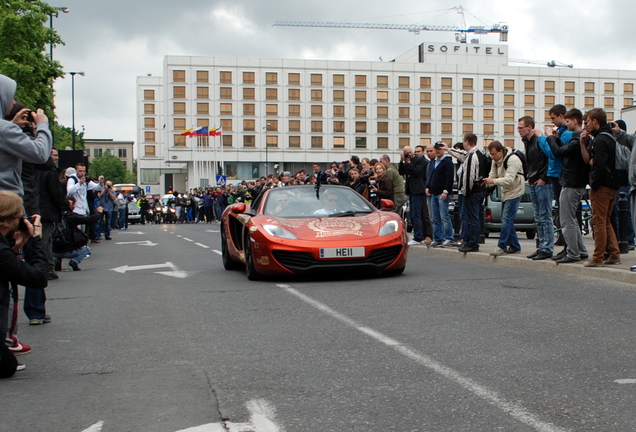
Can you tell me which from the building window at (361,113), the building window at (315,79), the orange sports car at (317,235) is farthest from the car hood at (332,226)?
the building window at (361,113)

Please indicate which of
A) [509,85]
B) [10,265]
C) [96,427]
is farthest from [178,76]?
[96,427]

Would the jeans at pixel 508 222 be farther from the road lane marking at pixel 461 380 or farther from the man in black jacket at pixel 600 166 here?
the road lane marking at pixel 461 380

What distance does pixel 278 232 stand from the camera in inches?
404

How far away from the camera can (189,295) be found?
364 inches

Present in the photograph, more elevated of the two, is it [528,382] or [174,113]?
[174,113]

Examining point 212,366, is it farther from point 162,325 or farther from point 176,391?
point 162,325

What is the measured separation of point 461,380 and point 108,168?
7515 inches

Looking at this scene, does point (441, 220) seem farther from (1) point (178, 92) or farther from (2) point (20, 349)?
(1) point (178, 92)

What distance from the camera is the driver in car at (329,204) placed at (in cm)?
1112

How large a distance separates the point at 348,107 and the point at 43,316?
97.2m

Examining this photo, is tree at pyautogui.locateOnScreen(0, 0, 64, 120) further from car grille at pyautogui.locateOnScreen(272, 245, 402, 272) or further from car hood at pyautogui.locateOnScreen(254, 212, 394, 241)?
car grille at pyautogui.locateOnScreen(272, 245, 402, 272)

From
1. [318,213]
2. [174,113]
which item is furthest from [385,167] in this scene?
[174,113]

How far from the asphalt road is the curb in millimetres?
242

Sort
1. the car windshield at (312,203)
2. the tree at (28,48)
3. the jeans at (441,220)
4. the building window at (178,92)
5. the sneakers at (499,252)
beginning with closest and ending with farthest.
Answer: the car windshield at (312,203) → the sneakers at (499,252) → the jeans at (441,220) → the tree at (28,48) → the building window at (178,92)
